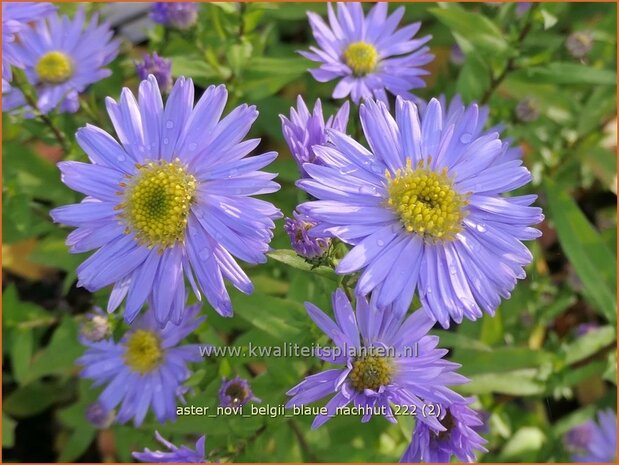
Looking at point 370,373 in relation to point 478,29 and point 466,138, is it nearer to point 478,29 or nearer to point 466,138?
point 466,138

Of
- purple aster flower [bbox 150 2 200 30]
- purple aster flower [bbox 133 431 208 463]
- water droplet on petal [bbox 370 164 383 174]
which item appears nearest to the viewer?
water droplet on petal [bbox 370 164 383 174]

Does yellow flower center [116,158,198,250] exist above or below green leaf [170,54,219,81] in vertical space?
below

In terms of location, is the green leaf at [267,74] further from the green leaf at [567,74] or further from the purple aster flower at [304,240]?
the purple aster flower at [304,240]

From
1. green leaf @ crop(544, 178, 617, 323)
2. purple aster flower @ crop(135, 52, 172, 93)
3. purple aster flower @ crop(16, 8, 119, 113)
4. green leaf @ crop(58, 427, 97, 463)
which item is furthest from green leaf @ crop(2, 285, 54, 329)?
green leaf @ crop(544, 178, 617, 323)

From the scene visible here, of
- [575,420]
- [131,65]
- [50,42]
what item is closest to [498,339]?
[575,420]

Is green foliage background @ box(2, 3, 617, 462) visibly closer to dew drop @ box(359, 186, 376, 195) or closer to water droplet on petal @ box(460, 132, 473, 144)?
dew drop @ box(359, 186, 376, 195)
